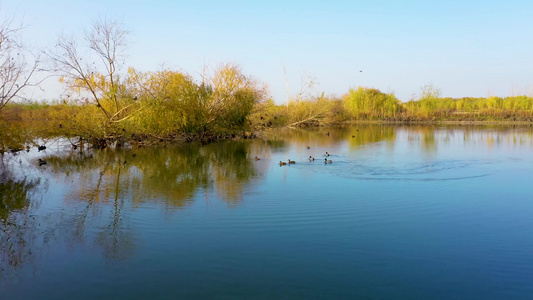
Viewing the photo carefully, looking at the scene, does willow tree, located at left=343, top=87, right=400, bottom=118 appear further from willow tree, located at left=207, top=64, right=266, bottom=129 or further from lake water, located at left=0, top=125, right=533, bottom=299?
lake water, located at left=0, top=125, right=533, bottom=299

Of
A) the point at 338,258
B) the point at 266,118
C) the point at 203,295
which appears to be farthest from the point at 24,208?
the point at 266,118

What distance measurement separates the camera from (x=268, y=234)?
7.40m

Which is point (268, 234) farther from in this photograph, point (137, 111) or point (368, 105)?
point (368, 105)

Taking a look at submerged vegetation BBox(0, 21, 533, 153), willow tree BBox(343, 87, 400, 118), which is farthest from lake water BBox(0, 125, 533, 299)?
willow tree BBox(343, 87, 400, 118)

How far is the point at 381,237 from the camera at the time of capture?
7.25 metres

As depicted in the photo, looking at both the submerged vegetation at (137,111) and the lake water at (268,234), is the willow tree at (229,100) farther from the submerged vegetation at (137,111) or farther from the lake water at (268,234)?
the lake water at (268,234)

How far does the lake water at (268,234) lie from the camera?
539 cm

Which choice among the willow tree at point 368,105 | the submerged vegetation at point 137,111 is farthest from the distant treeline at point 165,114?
the willow tree at point 368,105

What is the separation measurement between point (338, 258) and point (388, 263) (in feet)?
2.48

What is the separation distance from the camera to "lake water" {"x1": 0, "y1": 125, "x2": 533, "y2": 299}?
5.39 metres

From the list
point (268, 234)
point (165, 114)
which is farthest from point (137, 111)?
point (268, 234)

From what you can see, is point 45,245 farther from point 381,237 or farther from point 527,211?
point 527,211

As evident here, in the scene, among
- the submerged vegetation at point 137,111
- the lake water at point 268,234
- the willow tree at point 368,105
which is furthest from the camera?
the willow tree at point 368,105

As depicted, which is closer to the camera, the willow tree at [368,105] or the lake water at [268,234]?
the lake water at [268,234]
